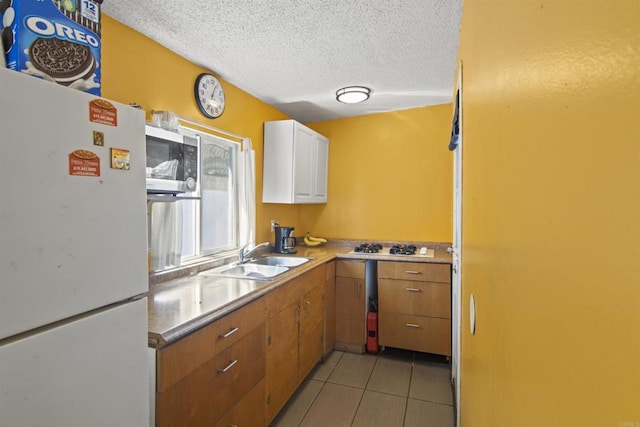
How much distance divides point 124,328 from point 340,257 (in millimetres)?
2228

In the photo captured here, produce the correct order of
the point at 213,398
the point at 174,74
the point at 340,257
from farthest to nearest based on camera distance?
1. the point at 340,257
2. the point at 174,74
3. the point at 213,398

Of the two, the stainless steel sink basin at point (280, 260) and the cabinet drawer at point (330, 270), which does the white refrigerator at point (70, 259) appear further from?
the cabinet drawer at point (330, 270)

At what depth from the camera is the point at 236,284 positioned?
191cm

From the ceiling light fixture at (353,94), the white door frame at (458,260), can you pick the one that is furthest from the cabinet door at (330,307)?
the ceiling light fixture at (353,94)

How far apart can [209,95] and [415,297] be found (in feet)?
7.77

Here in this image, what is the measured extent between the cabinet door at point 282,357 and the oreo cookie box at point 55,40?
59.1 inches

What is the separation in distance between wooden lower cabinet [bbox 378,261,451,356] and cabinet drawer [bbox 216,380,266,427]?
146cm

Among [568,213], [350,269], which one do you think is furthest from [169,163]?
[350,269]

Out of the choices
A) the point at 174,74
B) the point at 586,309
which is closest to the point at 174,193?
the point at 174,74

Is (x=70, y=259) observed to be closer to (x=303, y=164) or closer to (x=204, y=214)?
(x=204, y=214)

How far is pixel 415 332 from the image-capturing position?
2857 mm

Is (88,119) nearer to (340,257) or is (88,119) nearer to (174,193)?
(174,193)

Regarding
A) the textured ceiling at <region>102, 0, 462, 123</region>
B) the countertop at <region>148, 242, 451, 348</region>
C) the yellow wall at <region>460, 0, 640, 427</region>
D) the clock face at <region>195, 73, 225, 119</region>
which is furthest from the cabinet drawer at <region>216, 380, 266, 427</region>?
the textured ceiling at <region>102, 0, 462, 123</region>

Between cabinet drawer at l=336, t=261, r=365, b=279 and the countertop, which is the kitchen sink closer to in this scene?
the countertop
